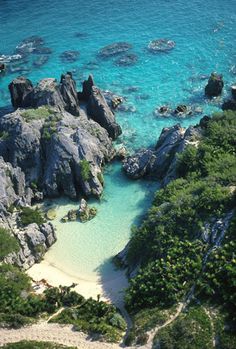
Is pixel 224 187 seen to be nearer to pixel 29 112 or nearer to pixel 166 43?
pixel 29 112

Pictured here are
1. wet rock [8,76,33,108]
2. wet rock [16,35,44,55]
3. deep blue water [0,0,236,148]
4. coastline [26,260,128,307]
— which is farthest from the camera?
wet rock [16,35,44,55]

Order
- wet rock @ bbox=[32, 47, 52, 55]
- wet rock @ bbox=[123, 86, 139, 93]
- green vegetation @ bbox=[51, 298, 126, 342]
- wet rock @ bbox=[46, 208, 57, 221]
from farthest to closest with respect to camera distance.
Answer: wet rock @ bbox=[32, 47, 52, 55], wet rock @ bbox=[123, 86, 139, 93], wet rock @ bbox=[46, 208, 57, 221], green vegetation @ bbox=[51, 298, 126, 342]

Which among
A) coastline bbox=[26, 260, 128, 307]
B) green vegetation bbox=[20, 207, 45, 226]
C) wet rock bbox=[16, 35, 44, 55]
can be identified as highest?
wet rock bbox=[16, 35, 44, 55]

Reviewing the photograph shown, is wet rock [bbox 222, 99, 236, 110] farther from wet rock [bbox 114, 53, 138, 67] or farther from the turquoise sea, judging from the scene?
wet rock [bbox 114, 53, 138, 67]

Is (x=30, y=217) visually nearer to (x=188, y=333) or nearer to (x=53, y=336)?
(x=53, y=336)

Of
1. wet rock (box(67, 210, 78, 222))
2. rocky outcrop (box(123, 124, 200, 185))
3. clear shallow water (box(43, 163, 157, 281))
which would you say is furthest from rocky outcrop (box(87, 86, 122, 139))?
wet rock (box(67, 210, 78, 222))

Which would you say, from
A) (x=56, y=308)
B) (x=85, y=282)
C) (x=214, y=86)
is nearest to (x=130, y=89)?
(x=214, y=86)
